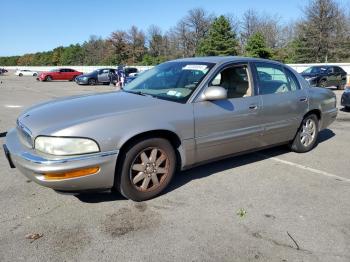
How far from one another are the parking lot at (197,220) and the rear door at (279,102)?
0.64m

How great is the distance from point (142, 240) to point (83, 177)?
0.88 metres

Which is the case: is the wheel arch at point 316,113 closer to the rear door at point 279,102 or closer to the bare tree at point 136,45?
the rear door at point 279,102

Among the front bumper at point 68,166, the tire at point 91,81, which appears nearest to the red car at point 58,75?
the tire at point 91,81

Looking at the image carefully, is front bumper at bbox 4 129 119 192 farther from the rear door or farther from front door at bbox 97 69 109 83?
front door at bbox 97 69 109 83

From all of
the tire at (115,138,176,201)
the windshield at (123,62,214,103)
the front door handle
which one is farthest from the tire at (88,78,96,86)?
the tire at (115,138,176,201)

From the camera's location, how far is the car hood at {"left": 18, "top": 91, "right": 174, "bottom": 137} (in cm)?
389

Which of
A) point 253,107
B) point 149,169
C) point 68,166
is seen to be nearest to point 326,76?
point 253,107

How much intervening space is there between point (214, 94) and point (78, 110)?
5.22ft

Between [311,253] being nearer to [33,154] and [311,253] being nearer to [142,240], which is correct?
[142,240]

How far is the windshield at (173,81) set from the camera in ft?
15.4

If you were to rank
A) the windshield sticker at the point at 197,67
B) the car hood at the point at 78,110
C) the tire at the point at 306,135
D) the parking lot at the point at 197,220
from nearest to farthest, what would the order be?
the parking lot at the point at 197,220, the car hood at the point at 78,110, the windshield sticker at the point at 197,67, the tire at the point at 306,135

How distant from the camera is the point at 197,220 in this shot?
151 inches

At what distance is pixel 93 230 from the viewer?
3607 millimetres

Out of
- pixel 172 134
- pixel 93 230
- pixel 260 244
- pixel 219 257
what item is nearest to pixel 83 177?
pixel 93 230
